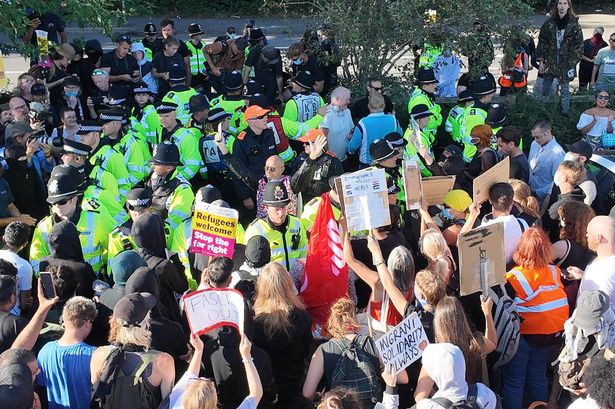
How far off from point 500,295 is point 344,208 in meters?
1.43

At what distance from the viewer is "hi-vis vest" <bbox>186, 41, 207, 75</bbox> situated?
13.9 m

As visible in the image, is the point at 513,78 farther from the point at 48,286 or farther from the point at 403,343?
the point at 48,286

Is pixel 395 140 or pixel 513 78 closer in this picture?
pixel 395 140

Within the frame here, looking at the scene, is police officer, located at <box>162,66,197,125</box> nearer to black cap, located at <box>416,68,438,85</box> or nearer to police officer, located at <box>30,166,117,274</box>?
black cap, located at <box>416,68,438,85</box>

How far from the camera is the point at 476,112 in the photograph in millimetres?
10328

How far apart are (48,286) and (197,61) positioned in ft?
28.3

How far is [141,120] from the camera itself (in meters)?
10.7

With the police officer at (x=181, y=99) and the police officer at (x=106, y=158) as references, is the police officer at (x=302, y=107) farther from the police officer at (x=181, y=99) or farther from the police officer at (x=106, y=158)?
the police officer at (x=106, y=158)

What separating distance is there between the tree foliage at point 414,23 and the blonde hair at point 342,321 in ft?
23.1

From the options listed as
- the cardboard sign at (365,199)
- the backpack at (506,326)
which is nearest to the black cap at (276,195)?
the cardboard sign at (365,199)

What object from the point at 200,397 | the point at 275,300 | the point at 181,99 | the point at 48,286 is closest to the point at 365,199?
the point at 275,300

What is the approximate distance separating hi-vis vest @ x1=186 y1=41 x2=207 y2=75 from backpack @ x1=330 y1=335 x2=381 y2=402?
9.31 meters

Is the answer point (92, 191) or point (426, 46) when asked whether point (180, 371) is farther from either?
point (426, 46)

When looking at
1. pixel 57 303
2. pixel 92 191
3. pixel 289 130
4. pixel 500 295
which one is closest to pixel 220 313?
pixel 57 303
